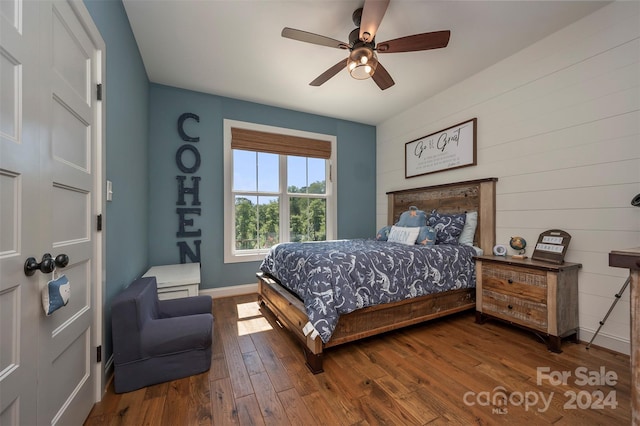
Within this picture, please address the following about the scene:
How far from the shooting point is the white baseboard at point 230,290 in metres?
3.36

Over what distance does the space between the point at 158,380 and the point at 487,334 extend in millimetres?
2660

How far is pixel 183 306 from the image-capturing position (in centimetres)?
210

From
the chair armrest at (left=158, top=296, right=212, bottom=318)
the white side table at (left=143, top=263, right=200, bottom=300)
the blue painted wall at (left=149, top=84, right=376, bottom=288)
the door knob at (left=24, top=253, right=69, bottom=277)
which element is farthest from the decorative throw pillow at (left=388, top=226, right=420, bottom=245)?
the door knob at (left=24, top=253, right=69, bottom=277)

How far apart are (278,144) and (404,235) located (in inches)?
87.2

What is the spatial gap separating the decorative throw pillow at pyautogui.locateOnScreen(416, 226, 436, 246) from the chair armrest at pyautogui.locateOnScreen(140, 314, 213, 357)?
7.48 feet

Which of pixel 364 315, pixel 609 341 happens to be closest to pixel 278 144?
pixel 364 315

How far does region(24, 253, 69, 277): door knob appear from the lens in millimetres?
877

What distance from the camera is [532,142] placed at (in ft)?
8.16

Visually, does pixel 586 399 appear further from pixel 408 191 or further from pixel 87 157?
pixel 87 157

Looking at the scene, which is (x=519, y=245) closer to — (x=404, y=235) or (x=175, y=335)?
(x=404, y=235)

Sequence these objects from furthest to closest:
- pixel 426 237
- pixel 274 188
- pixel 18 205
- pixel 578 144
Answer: pixel 274 188 < pixel 426 237 < pixel 578 144 < pixel 18 205

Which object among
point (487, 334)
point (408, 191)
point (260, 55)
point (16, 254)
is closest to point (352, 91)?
point (260, 55)

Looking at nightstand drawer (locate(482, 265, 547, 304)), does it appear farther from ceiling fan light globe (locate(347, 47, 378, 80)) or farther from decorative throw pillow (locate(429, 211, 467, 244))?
ceiling fan light globe (locate(347, 47, 378, 80))

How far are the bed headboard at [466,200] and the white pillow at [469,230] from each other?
42mm
